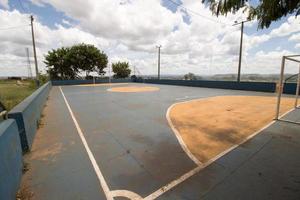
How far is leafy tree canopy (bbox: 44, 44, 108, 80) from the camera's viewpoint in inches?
1348

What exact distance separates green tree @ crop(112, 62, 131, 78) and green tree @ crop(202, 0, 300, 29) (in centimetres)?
4110

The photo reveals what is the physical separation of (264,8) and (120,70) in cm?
4167

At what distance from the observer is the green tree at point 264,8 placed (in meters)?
2.74

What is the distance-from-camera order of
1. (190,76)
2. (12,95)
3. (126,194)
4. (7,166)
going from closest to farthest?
(7,166) → (126,194) → (12,95) → (190,76)

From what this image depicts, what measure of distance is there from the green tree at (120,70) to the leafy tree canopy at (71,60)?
6880 millimetres

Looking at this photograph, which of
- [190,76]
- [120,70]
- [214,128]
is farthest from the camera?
[120,70]

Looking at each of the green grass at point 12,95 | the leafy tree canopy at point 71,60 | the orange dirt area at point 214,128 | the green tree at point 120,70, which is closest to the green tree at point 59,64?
the leafy tree canopy at point 71,60

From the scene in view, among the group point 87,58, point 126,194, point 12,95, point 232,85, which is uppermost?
point 87,58

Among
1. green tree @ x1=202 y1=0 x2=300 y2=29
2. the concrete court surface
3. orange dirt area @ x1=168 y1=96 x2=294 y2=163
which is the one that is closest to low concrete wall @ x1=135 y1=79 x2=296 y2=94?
orange dirt area @ x1=168 y1=96 x2=294 y2=163

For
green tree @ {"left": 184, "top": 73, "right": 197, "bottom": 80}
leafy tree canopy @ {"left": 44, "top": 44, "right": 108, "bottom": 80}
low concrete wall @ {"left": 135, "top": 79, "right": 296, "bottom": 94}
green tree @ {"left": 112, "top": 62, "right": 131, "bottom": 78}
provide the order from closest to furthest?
low concrete wall @ {"left": 135, "top": 79, "right": 296, "bottom": 94}, green tree @ {"left": 184, "top": 73, "right": 197, "bottom": 80}, leafy tree canopy @ {"left": 44, "top": 44, "right": 108, "bottom": 80}, green tree @ {"left": 112, "top": 62, "right": 131, "bottom": 78}

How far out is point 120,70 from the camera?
141 feet

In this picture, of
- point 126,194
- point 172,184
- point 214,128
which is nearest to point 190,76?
point 214,128

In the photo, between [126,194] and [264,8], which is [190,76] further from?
[126,194]

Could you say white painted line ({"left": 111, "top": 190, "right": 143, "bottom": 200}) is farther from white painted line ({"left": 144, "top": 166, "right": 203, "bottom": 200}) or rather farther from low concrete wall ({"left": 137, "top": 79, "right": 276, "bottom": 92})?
low concrete wall ({"left": 137, "top": 79, "right": 276, "bottom": 92})
